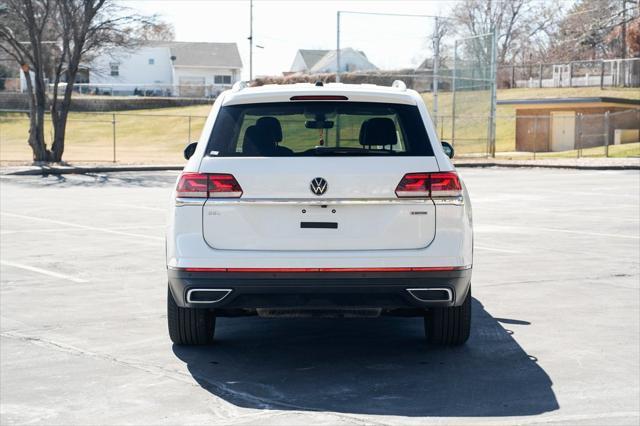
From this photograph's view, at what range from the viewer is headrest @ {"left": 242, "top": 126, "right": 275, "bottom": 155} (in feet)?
22.3

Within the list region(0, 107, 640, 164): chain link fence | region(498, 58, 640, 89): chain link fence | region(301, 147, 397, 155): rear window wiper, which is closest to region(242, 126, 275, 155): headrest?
region(301, 147, 397, 155): rear window wiper

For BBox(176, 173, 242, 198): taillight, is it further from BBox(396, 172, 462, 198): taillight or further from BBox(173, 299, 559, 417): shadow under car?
BBox(173, 299, 559, 417): shadow under car

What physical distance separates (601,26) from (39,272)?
174ft

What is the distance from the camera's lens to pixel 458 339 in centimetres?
740

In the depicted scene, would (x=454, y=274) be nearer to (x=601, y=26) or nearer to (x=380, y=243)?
(x=380, y=243)

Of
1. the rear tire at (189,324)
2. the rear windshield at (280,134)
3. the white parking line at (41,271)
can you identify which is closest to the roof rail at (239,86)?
the rear windshield at (280,134)

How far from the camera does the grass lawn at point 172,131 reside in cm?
4497

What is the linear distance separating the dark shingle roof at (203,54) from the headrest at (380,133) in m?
92.0

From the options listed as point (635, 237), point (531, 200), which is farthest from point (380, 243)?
point (531, 200)

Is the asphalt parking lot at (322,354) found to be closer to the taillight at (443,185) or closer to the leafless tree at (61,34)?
the taillight at (443,185)

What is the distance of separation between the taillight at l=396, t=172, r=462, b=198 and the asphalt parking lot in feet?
3.90

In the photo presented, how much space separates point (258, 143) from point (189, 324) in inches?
55.9

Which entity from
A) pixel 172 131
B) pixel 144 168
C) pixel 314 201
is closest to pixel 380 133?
pixel 314 201

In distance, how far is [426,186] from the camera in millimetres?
6547
